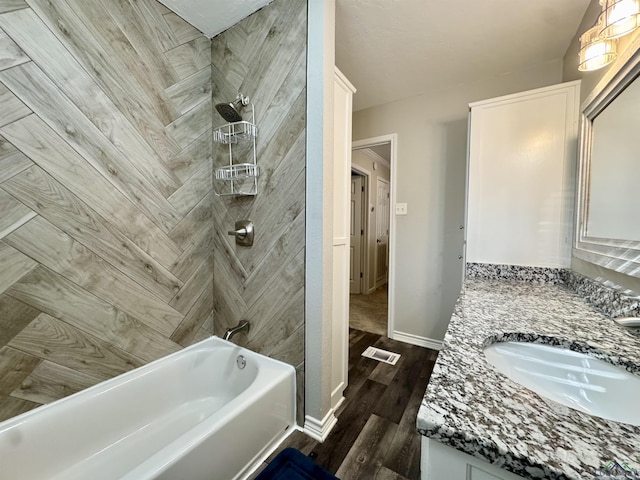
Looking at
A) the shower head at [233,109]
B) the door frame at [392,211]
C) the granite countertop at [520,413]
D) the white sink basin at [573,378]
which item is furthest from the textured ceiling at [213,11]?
the white sink basin at [573,378]

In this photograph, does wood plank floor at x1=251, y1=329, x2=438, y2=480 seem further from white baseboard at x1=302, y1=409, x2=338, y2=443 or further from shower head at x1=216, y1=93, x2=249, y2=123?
shower head at x1=216, y1=93, x2=249, y2=123

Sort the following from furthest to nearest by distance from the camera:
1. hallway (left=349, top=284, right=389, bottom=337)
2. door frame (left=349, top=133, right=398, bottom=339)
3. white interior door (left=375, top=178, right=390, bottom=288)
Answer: white interior door (left=375, top=178, right=390, bottom=288)
hallway (left=349, top=284, right=389, bottom=337)
door frame (left=349, top=133, right=398, bottom=339)

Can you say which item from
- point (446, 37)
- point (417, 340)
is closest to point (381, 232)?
point (417, 340)

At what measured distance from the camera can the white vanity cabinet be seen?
409 mm

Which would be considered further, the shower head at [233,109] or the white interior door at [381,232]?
the white interior door at [381,232]

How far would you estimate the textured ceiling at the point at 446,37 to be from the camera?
141 centimetres

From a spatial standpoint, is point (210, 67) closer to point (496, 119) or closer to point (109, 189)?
point (109, 189)

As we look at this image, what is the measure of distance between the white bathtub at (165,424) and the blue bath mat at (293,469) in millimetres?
98

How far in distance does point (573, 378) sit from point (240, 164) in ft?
5.64

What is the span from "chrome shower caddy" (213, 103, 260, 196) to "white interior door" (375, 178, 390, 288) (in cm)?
323

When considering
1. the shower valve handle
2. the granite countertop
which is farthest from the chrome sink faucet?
the shower valve handle

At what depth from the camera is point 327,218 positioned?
4.34 feet

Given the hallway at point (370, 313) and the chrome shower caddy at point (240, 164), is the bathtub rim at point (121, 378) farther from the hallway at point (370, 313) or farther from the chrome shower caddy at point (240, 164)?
the hallway at point (370, 313)

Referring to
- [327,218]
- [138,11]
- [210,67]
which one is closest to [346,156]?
[327,218]
